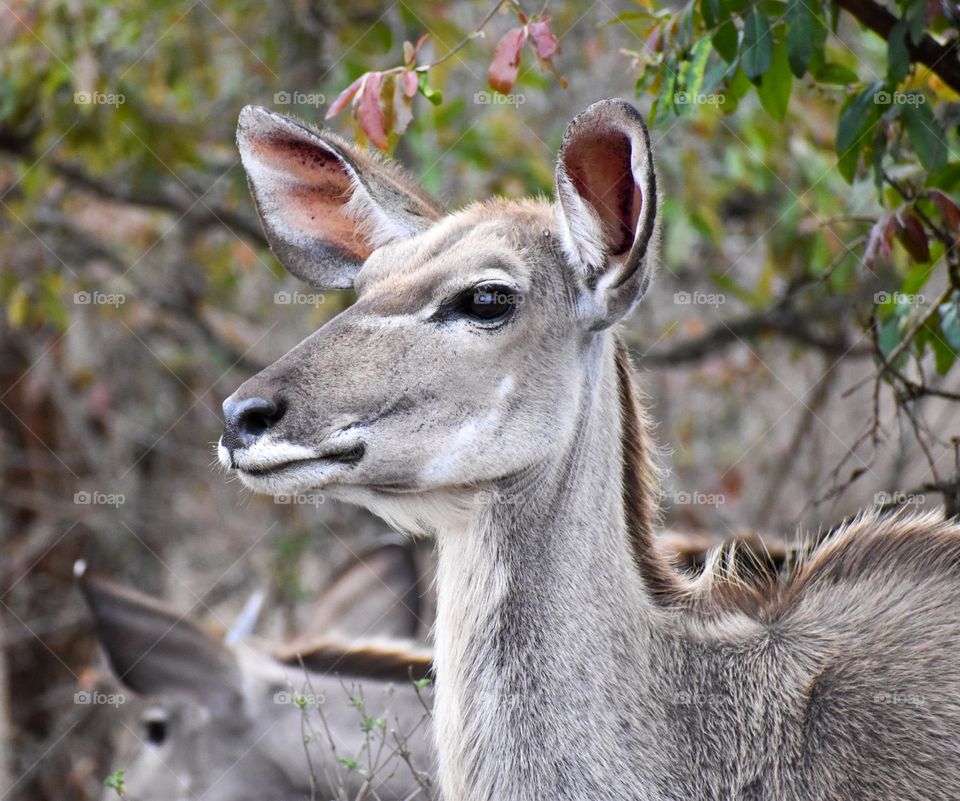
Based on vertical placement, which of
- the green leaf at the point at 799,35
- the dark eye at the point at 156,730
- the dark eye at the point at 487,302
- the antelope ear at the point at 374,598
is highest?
the green leaf at the point at 799,35

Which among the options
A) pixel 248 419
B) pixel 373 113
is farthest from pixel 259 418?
pixel 373 113

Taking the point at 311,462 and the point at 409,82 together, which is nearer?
the point at 311,462

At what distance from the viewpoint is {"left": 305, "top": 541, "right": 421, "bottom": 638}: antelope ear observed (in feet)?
22.5

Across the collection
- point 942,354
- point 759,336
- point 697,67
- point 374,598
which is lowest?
point 759,336

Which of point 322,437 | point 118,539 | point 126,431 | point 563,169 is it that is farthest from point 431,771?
point 126,431

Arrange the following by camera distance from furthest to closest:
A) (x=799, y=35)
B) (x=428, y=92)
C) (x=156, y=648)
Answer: (x=156, y=648)
(x=428, y=92)
(x=799, y=35)

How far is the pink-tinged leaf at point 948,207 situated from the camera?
455 cm

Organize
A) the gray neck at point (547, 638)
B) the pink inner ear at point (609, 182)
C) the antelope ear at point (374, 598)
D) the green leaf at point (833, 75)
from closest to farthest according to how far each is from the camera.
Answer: the gray neck at point (547, 638)
the pink inner ear at point (609, 182)
the green leaf at point (833, 75)
the antelope ear at point (374, 598)

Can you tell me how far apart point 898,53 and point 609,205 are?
1367mm

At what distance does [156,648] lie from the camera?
20.0 ft

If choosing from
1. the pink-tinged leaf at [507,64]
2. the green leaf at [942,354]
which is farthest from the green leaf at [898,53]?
the pink-tinged leaf at [507,64]

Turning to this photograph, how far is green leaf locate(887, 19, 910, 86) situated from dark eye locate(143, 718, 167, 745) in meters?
3.88

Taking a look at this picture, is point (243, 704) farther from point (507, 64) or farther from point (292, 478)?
point (507, 64)

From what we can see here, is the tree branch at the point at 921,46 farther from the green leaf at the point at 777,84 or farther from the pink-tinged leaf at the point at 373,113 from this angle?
the pink-tinged leaf at the point at 373,113
